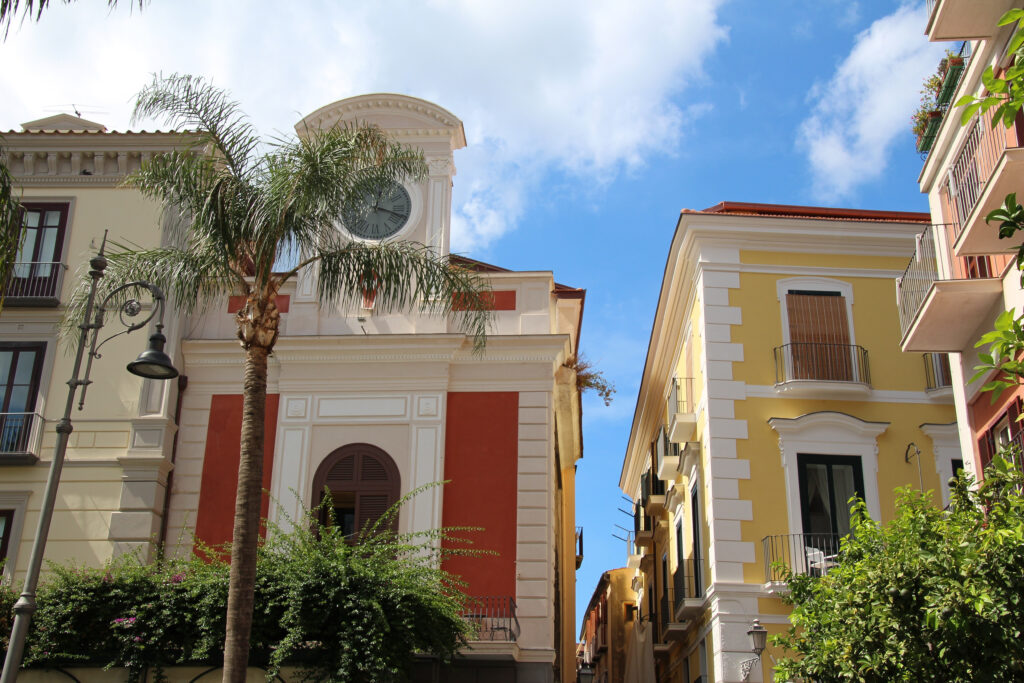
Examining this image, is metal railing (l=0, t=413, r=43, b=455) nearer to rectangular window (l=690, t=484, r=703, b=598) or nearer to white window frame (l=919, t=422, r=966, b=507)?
rectangular window (l=690, t=484, r=703, b=598)

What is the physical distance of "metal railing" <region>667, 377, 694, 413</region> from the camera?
21219 mm

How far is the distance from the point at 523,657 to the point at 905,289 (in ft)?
26.7

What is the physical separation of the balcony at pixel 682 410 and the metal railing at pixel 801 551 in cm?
298

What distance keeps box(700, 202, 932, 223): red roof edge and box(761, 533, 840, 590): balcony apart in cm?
618

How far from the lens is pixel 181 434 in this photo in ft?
63.5

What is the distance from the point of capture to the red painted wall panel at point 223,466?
61.2 ft

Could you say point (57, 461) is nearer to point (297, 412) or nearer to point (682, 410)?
point (297, 412)

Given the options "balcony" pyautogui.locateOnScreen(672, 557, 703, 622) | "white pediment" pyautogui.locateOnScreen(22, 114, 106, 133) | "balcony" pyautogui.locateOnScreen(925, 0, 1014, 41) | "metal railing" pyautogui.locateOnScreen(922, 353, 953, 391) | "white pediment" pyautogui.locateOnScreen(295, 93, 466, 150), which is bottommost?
"balcony" pyautogui.locateOnScreen(672, 557, 703, 622)

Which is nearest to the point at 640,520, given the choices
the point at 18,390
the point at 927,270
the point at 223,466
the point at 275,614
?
the point at 223,466

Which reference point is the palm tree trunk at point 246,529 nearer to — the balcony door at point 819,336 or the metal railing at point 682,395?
the balcony door at point 819,336

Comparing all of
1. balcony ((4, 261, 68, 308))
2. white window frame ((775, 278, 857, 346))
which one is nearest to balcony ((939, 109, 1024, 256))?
white window frame ((775, 278, 857, 346))

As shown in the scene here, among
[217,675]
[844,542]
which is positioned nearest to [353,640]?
[217,675]

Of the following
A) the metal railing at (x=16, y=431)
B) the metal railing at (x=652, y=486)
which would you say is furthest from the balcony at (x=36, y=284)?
the metal railing at (x=652, y=486)

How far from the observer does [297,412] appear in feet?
63.0
